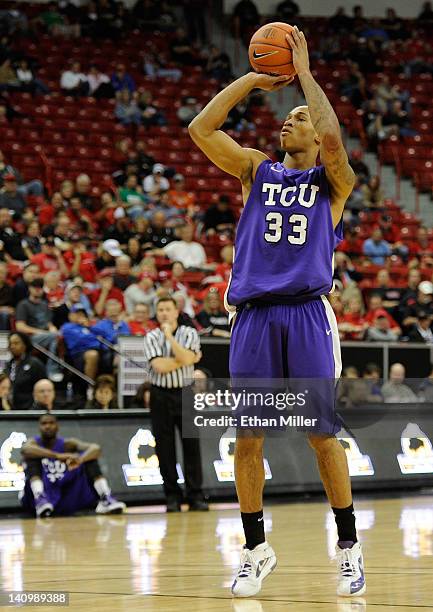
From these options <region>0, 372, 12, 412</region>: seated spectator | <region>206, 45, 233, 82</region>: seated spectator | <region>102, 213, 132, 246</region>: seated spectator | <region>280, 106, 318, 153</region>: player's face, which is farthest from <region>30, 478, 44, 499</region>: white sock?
<region>206, 45, 233, 82</region>: seated spectator

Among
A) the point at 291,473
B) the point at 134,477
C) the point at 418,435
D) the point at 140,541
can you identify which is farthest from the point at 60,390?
the point at 140,541

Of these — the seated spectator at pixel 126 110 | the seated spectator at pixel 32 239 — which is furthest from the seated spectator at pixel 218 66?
the seated spectator at pixel 32 239

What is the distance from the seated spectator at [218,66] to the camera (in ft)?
81.4

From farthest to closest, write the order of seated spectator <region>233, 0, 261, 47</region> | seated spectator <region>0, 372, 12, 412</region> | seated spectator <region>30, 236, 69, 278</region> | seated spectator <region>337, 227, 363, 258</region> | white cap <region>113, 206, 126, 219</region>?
seated spectator <region>233, 0, 261, 47</region> → seated spectator <region>337, 227, 363, 258</region> → white cap <region>113, 206, 126, 219</region> → seated spectator <region>30, 236, 69, 278</region> → seated spectator <region>0, 372, 12, 412</region>

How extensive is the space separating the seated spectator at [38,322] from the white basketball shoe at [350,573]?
7.46m

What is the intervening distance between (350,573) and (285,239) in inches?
64.5

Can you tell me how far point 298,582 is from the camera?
19.4ft

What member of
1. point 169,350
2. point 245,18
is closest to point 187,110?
point 245,18

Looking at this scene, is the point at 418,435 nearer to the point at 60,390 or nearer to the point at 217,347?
the point at 217,347

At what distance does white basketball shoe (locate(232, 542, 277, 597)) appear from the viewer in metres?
5.48

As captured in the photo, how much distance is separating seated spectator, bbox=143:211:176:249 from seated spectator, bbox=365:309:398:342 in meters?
3.66

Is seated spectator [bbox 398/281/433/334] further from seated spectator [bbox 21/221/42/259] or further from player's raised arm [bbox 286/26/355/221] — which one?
player's raised arm [bbox 286/26/355/221]

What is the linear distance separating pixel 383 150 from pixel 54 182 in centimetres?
807

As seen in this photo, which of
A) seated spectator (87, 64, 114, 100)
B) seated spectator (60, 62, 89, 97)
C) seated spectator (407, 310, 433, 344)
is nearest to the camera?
seated spectator (407, 310, 433, 344)
